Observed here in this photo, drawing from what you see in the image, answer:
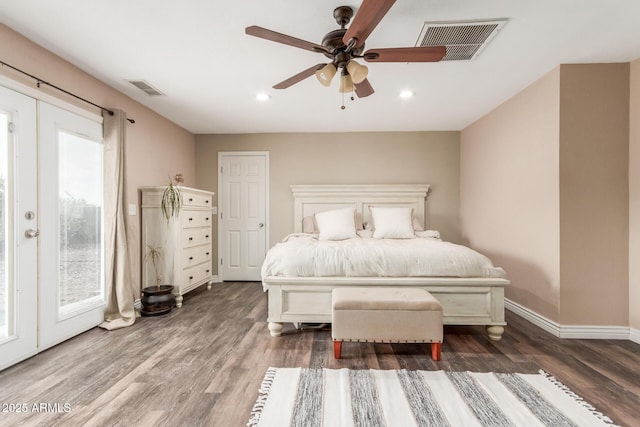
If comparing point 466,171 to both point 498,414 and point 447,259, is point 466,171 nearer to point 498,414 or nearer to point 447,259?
point 447,259

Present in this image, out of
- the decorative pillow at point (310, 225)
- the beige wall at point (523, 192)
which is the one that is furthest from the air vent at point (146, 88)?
the beige wall at point (523, 192)

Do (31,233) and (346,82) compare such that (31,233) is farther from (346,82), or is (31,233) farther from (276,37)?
(346,82)

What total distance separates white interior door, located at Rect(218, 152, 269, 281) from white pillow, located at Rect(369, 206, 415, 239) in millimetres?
1816

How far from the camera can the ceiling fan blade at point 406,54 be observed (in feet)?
5.64

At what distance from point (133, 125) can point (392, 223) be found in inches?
132

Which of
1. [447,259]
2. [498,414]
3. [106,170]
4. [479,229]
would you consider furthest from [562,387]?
[106,170]

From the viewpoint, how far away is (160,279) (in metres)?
3.33

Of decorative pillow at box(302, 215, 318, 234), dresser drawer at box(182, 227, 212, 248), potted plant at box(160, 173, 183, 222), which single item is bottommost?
dresser drawer at box(182, 227, 212, 248)

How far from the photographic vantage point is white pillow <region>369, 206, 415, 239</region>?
12.0ft

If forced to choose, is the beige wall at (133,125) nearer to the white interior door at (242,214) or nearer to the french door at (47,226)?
the french door at (47,226)

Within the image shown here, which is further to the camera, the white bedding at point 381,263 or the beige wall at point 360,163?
the beige wall at point 360,163

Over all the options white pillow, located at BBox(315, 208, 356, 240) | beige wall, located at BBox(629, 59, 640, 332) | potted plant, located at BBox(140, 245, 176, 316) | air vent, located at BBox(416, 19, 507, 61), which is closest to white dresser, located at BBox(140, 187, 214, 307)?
potted plant, located at BBox(140, 245, 176, 316)

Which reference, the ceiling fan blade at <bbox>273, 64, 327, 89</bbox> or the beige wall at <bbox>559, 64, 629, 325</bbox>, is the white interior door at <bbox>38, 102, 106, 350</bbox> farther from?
the beige wall at <bbox>559, 64, 629, 325</bbox>

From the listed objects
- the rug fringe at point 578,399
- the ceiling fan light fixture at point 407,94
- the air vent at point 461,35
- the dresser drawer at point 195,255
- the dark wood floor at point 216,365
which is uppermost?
the ceiling fan light fixture at point 407,94
